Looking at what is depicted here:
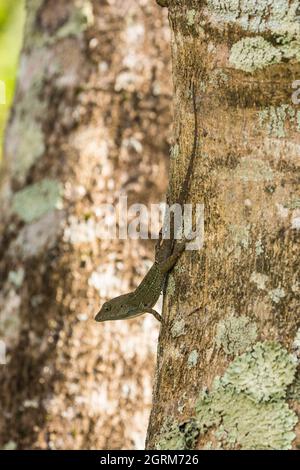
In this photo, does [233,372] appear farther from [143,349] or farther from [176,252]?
[143,349]

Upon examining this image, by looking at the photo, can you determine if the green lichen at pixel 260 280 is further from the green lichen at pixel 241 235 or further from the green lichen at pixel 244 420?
the green lichen at pixel 244 420

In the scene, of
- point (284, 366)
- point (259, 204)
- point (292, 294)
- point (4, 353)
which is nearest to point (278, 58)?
point (259, 204)

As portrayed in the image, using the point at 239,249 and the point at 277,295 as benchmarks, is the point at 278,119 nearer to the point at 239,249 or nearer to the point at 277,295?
the point at 239,249

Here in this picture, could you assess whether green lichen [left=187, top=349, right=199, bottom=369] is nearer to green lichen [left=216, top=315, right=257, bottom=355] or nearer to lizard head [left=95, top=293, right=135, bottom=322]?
green lichen [left=216, top=315, right=257, bottom=355]

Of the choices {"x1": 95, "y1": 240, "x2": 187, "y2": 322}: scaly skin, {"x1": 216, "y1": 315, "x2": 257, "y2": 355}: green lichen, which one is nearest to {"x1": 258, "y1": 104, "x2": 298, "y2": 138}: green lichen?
{"x1": 216, "y1": 315, "x2": 257, "y2": 355}: green lichen

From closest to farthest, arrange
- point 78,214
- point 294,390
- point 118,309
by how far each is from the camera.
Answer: point 294,390
point 118,309
point 78,214
